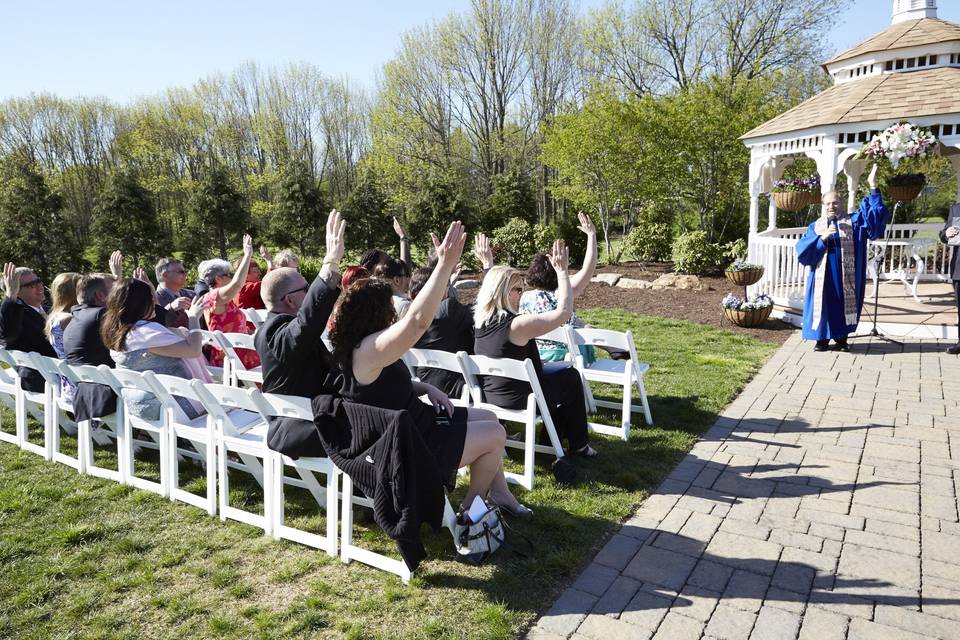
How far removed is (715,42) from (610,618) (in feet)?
90.1

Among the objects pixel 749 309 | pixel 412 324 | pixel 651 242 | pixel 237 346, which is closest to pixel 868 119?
pixel 749 309

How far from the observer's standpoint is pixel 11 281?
533 cm

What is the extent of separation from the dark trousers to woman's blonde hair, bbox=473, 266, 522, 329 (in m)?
0.56

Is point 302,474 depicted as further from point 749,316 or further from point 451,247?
point 749,316

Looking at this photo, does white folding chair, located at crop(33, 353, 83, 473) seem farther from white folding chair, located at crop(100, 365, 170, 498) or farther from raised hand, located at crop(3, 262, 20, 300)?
raised hand, located at crop(3, 262, 20, 300)

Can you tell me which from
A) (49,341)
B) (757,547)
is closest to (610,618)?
(757,547)

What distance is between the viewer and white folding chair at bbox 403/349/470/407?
4.39m

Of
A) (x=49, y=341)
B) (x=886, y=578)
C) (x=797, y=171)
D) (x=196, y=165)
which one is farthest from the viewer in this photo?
(x=196, y=165)

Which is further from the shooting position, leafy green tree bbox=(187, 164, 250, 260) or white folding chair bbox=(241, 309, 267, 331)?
leafy green tree bbox=(187, 164, 250, 260)

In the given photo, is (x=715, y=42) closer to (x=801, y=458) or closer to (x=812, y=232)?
(x=812, y=232)

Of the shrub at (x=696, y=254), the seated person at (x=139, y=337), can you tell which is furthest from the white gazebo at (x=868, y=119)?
the seated person at (x=139, y=337)

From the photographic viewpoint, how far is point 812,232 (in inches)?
323

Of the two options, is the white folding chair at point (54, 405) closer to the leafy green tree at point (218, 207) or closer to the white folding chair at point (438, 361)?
the white folding chair at point (438, 361)

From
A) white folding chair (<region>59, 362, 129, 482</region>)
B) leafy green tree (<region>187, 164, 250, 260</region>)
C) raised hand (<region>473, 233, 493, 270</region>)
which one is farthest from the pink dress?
leafy green tree (<region>187, 164, 250, 260</region>)
